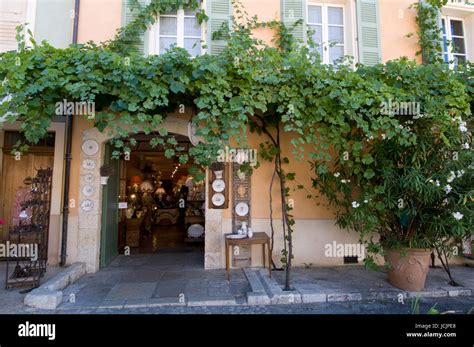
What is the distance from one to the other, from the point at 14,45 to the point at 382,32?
770cm

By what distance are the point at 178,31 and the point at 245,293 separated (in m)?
5.31

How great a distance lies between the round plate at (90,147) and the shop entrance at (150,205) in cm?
30

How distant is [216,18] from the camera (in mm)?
6000

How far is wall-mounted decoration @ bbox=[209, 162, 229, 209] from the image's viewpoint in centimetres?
590

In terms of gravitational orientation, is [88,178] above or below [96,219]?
above

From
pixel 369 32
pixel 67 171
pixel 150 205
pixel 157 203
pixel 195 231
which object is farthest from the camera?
pixel 157 203

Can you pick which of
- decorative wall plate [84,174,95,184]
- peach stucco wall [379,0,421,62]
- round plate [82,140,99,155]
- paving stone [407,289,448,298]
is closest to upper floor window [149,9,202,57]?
round plate [82,140,99,155]

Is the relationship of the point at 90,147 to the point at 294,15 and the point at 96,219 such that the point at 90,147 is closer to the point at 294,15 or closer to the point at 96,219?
the point at 96,219

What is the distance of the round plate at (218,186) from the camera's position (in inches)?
233

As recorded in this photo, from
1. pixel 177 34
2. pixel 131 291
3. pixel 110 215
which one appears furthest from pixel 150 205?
pixel 177 34

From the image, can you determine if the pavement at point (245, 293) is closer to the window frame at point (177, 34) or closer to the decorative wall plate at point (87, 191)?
the decorative wall plate at point (87, 191)

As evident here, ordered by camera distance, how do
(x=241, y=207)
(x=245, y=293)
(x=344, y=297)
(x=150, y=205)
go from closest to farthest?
(x=344, y=297) < (x=245, y=293) < (x=241, y=207) < (x=150, y=205)

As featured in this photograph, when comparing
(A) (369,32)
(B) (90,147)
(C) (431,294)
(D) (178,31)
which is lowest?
(C) (431,294)
